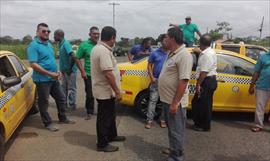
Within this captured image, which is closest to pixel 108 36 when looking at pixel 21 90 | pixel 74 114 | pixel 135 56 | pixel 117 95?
pixel 117 95

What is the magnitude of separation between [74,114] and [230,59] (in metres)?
3.55

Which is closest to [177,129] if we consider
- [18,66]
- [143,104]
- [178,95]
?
[178,95]

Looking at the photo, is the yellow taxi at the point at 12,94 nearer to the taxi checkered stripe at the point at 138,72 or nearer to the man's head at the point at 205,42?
the taxi checkered stripe at the point at 138,72

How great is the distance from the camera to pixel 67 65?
6.80m

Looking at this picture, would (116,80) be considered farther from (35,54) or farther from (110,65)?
(35,54)

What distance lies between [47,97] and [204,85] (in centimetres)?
283

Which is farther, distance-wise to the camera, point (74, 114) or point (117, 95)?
point (74, 114)

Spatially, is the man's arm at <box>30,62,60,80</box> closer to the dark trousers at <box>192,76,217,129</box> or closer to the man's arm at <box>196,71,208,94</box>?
the man's arm at <box>196,71,208,94</box>

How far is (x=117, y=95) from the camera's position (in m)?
4.47

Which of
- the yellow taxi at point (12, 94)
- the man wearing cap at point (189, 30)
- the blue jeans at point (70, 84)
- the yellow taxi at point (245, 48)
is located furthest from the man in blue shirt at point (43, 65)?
the yellow taxi at point (245, 48)

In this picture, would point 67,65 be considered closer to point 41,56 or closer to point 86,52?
point 86,52

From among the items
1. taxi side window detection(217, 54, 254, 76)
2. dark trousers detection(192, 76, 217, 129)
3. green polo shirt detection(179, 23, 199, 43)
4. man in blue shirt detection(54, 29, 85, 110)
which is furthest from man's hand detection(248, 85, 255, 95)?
green polo shirt detection(179, 23, 199, 43)

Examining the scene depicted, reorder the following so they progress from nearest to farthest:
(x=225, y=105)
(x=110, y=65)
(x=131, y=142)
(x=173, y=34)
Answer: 1. (x=173, y=34)
2. (x=110, y=65)
3. (x=131, y=142)
4. (x=225, y=105)

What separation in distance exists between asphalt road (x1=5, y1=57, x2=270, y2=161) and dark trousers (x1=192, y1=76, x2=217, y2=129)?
219mm
